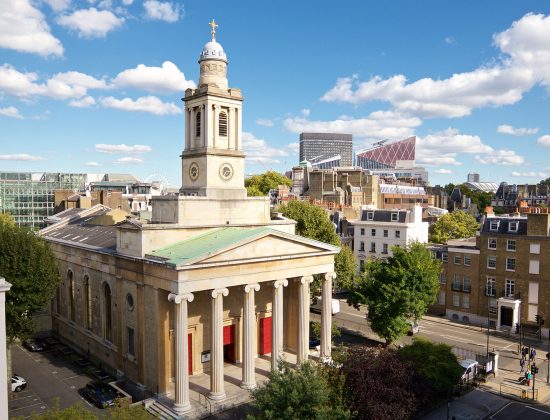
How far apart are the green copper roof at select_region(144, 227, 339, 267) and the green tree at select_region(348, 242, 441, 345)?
36.7ft

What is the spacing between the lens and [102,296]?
38.6 m

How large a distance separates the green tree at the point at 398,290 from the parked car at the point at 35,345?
31010 millimetres

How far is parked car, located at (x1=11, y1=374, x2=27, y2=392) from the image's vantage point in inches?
1340

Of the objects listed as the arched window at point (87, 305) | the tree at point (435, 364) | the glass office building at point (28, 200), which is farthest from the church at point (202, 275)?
the glass office building at point (28, 200)

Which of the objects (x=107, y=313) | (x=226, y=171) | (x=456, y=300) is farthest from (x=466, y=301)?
(x=107, y=313)

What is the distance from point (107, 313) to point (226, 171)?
15762mm

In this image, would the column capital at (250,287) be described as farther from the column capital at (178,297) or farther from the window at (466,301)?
the window at (466,301)

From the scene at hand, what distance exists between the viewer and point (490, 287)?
5481 centimetres

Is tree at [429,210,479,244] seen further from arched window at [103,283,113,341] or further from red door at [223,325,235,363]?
arched window at [103,283,113,341]

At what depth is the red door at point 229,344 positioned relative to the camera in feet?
121

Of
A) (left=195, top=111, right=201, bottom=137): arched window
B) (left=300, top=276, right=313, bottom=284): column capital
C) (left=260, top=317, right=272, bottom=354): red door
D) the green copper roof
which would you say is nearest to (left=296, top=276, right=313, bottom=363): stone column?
(left=300, top=276, right=313, bottom=284): column capital

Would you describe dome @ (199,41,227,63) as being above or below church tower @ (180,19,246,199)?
above

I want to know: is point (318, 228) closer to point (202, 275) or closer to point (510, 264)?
point (510, 264)

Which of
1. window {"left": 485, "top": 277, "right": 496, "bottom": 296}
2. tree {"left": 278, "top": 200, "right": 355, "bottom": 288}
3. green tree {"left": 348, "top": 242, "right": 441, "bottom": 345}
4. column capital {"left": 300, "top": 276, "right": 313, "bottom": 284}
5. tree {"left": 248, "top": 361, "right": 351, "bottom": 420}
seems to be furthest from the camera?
tree {"left": 278, "top": 200, "right": 355, "bottom": 288}
